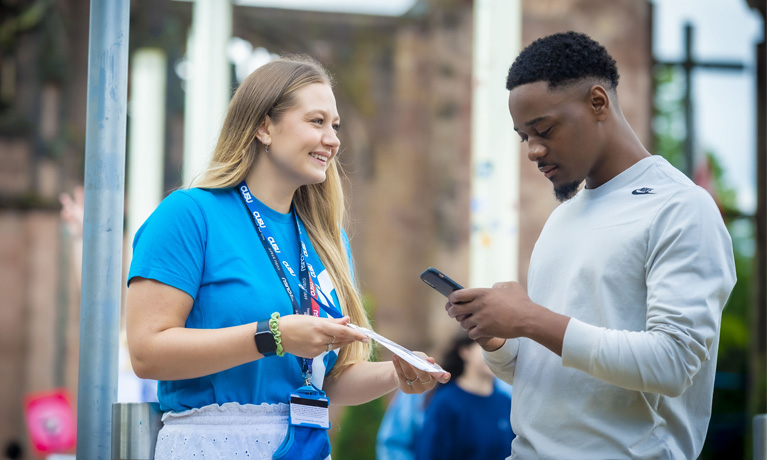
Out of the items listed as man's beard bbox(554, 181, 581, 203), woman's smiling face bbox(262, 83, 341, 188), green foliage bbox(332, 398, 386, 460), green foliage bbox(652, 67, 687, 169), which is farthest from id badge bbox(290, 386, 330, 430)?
green foliage bbox(652, 67, 687, 169)

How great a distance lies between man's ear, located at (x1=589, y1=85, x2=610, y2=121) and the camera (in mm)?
2400

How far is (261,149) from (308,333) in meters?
0.75

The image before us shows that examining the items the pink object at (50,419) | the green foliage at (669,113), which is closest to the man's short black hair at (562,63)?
the pink object at (50,419)

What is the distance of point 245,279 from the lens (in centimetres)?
254

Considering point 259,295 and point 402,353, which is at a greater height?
point 259,295

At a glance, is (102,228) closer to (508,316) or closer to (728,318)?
(508,316)

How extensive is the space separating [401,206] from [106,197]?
12.2 m

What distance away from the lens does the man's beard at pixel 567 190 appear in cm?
245

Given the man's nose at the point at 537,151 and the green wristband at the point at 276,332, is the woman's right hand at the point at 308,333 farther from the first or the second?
the man's nose at the point at 537,151

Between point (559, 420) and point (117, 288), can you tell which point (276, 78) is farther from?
point (559, 420)

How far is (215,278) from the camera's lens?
8.24 ft

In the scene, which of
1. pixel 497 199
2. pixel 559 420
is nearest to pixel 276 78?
pixel 559 420

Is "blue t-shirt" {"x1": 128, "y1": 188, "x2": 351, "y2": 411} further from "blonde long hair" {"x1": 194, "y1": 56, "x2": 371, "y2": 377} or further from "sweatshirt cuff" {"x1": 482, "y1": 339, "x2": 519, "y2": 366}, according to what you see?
"sweatshirt cuff" {"x1": 482, "y1": 339, "x2": 519, "y2": 366}

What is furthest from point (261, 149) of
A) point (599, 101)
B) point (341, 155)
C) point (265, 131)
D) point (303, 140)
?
point (341, 155)
